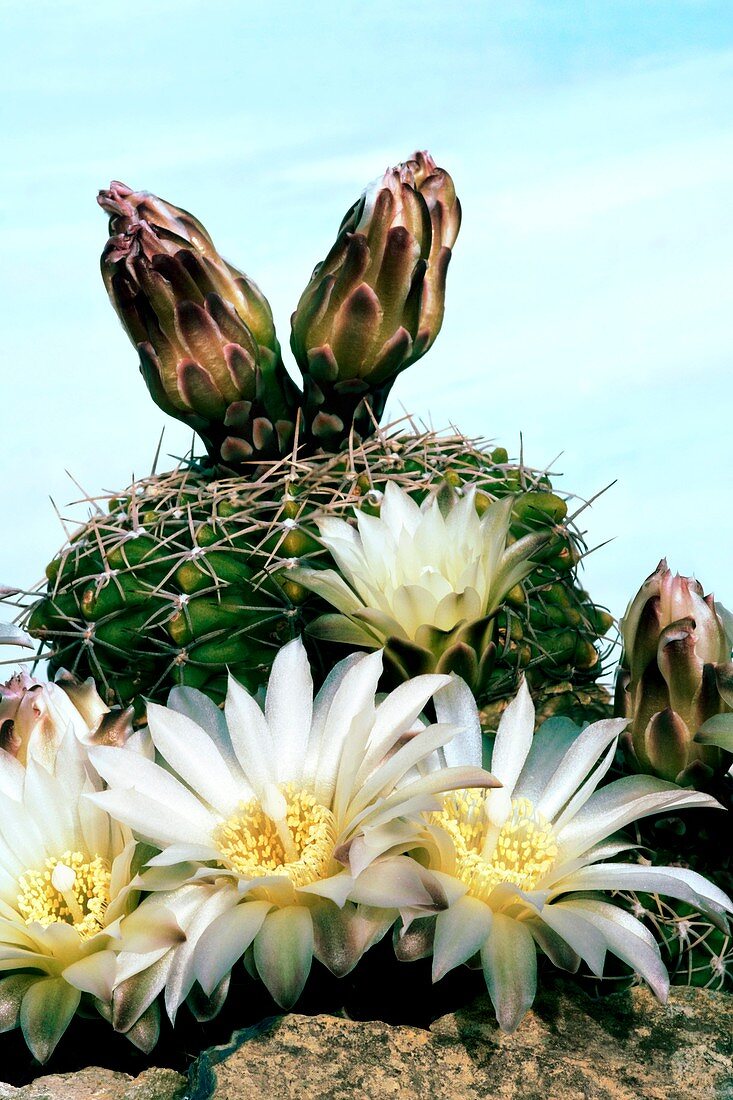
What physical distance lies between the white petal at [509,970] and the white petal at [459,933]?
0.06 ft

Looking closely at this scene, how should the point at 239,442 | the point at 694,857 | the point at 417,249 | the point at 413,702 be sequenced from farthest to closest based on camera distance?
the point at 239,442 < the point at 417,249 < the point at 694,857 < the point at 413,702

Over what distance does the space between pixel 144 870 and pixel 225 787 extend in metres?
0.12

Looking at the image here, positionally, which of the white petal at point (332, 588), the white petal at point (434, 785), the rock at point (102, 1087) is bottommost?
the rock at point (102, 1087)

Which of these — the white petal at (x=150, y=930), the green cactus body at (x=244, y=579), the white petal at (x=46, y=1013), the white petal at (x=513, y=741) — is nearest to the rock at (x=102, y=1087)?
the white petal at (x=46, y=1013)

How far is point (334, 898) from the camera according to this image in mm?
1188

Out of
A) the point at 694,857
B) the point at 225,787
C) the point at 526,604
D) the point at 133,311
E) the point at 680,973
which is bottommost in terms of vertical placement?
the point at 680,973

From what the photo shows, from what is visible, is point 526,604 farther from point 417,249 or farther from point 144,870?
point 144,870

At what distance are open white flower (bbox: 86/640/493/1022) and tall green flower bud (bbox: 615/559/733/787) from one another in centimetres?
25

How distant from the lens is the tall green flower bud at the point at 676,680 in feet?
4.87

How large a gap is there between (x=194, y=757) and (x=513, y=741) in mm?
352

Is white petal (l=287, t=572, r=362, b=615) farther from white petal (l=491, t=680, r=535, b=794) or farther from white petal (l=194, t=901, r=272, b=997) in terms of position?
white petal (l=194, t=901, r=272, b=997)

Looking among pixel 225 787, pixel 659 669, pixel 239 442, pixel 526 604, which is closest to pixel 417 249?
pixel 239 442

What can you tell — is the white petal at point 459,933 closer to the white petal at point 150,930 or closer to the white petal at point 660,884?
the white petal at point 660,884

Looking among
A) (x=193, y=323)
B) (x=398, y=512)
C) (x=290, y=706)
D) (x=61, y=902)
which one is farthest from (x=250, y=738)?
(x=193, y=323)
